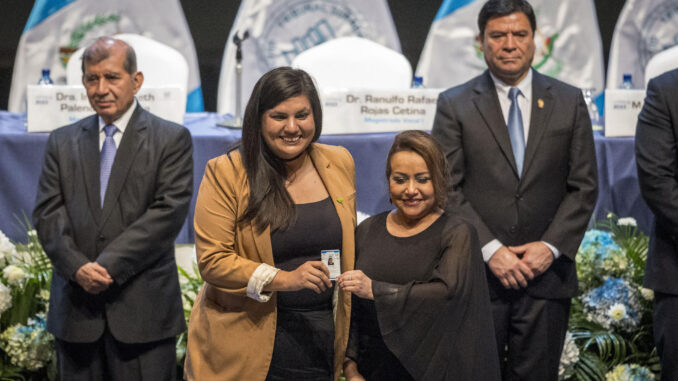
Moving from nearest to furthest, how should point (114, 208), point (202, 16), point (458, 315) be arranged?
point (458, 315)
point (114, 208)
point (202, 16)

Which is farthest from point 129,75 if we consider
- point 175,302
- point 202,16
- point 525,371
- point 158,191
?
point 202,16

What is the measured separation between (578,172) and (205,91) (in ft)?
13.2

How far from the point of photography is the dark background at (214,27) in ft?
A: 19.6

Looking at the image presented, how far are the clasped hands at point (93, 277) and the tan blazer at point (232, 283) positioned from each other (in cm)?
61

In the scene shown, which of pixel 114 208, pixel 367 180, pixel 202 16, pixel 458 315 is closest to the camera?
pixel 458 315

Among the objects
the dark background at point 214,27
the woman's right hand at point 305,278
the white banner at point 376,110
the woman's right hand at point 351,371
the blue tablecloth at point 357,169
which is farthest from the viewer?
the dark background at point 214,27

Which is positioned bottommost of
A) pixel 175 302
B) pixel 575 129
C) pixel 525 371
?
pixel 525 371

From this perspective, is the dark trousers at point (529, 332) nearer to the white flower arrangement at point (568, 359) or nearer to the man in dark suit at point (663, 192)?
the man in dark suit at point (663, 192)

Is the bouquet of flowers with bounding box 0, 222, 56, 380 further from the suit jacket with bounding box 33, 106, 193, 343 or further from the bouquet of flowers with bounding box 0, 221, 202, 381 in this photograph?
the suit jacket with bounding box 33, 106, 193, 343

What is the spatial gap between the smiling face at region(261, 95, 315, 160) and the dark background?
4164 mm

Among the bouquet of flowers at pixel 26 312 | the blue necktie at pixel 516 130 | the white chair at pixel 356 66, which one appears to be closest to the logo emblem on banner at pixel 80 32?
the white chair at pixel 356 66

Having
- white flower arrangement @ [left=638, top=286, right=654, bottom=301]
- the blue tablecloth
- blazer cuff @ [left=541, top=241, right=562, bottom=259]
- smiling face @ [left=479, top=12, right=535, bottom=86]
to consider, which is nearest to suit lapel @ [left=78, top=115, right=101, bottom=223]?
the blue tablecloth

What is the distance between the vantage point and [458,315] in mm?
2254

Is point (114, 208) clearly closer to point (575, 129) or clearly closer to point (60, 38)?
point (575, 129)
